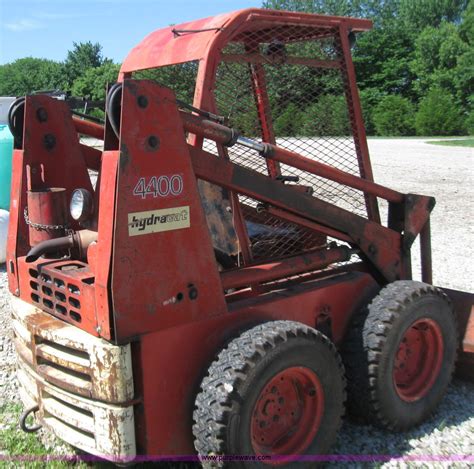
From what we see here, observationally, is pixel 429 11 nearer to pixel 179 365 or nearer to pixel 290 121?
pixel 290 121

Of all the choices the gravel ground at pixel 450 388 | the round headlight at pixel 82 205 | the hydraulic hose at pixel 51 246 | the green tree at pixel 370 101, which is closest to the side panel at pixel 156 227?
the round headlight at pixel 82 205

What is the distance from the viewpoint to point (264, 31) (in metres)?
3.80

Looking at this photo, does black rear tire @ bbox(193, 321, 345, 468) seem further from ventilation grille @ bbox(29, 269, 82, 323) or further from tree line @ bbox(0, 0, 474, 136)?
tree line @ bbox(0, 0, 474, 136)

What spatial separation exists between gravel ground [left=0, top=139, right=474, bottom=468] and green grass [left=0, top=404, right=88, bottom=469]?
11 cm

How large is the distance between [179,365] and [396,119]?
4088 cm

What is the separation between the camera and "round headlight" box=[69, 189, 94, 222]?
314cm

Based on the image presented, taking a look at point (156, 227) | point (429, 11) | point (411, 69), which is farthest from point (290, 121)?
point (429, 11)

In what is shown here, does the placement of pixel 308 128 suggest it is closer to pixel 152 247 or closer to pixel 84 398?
pixel 152 247

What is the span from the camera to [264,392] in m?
3.10

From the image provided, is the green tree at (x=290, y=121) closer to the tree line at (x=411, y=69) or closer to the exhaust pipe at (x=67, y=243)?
the exhaust pipe at (x=67, y=243)

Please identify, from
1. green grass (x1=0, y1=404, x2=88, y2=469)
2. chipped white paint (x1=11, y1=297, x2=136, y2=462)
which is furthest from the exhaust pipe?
green grass (x1=0, y1=404, x2=88, y2=469)

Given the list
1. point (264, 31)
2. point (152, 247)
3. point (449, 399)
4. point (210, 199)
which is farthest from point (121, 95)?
point (449, 399)

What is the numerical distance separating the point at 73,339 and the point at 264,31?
2124mm

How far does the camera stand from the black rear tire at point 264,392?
288cm
